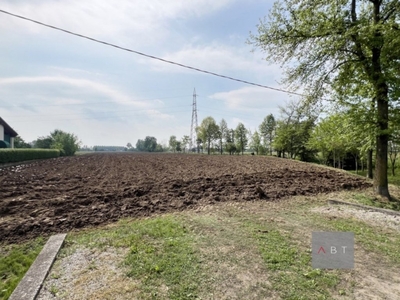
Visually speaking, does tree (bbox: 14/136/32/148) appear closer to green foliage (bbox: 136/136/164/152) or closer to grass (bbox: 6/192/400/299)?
grass (bbox: 6/192/400/299)

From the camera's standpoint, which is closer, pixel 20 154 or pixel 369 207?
pixel 369 207

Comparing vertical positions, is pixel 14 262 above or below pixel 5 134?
below

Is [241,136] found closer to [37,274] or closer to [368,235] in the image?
[368,235]

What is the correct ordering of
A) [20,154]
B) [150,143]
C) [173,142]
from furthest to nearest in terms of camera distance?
[150,143] → [173,142] → [20,154]

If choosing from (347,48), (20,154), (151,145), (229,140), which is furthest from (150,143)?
(347,48)

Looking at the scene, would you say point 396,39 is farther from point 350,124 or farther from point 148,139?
point 148,139

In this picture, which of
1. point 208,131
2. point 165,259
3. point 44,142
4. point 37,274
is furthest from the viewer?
point 208,131

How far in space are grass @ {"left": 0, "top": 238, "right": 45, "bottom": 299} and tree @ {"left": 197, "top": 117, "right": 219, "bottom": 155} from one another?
47.5m

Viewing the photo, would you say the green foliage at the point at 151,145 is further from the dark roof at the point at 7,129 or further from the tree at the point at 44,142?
the dark roof at the point at 7,129

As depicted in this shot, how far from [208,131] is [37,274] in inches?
1913

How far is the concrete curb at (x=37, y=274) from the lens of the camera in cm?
243

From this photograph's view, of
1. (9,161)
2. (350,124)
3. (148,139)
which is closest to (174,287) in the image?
(350,124)

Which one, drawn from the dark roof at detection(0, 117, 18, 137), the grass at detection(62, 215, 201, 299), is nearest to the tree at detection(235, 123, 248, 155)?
the dark roof at detection(0, 117, 18, 137)

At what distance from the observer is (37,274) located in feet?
9.07
